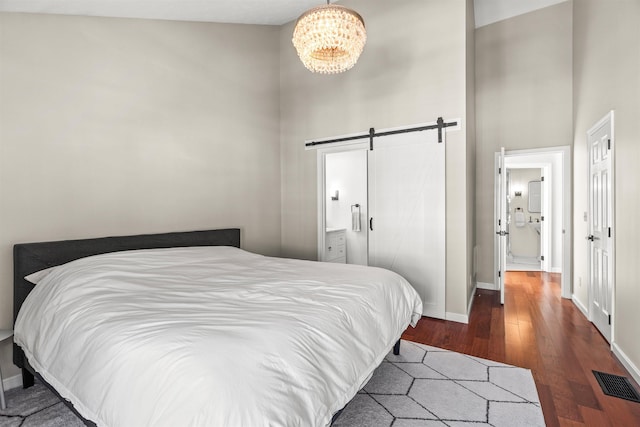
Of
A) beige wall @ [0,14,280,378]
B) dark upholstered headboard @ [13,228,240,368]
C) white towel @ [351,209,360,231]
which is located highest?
beige wall @ [0,14,280,378]

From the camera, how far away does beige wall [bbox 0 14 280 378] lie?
7.99 feet

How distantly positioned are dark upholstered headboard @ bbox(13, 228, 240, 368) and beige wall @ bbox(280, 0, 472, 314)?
1.69 m

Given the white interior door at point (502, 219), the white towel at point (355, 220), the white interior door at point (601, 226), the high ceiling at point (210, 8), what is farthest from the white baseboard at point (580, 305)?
the high ceiling at point (210, 8)

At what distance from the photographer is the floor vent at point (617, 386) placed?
7.21 ft

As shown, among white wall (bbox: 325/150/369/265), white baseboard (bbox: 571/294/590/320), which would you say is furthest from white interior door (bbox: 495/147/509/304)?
white wall (bbox: 325/150/369/265)

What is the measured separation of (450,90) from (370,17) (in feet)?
4.52

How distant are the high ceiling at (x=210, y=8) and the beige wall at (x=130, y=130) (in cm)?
8

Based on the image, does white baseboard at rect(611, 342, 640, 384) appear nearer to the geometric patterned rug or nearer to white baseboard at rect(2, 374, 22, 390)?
the geometric patterned rug

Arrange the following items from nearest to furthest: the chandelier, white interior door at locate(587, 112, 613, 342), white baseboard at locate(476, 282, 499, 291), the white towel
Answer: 1. the chandelier
2. white interior door at locate(587, 112, 613, 342)
3. the white towel
4. white baseboard at locate(476, 282, 499, 291)

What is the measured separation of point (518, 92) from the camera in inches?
188

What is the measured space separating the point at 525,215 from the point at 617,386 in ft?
20.5

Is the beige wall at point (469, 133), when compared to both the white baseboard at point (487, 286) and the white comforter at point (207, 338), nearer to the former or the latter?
the white baseboard at point (487, 286)

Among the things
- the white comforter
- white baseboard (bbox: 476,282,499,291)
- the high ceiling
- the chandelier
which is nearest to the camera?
the white comforter

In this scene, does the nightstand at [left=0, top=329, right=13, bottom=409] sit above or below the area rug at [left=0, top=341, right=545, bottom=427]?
above
